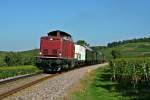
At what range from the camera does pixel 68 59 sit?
1834 inches

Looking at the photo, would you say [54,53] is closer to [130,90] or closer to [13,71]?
[13,71]

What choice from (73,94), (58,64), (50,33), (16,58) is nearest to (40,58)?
(58,64)

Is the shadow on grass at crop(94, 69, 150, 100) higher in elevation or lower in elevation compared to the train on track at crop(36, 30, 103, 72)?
lower

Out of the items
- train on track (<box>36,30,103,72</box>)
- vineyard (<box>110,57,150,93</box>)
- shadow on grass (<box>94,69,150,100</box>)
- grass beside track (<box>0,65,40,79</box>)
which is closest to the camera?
shadow on grass (<box>94,69,150,100</box>)

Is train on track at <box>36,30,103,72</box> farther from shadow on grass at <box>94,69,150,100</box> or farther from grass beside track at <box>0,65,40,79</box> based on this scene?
shadow on grass at <box>94,69,150,100</box>

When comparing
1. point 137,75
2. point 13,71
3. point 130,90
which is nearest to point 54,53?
point 13,71

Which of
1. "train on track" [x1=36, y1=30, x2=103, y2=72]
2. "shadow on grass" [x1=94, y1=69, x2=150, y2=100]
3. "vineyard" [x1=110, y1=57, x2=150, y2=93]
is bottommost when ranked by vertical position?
"shadow on grass" [x1=94, y1=69, x2=150, y2=100]

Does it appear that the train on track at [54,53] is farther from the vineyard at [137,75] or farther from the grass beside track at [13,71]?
the vineyard at [137,75]

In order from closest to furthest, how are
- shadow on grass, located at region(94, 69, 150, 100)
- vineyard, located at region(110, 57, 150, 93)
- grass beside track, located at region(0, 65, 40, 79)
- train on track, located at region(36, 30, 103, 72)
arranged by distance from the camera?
shadow on grass, located at region(94, 69, 150, 100) → vineyard, located at region(110, 57, 150, 93) → grass beside track, located at region(0, 65, 40, 79) → train on track, located at region(36, 30, 103, 72)

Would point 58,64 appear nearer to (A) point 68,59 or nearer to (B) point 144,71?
(A) point 68,59

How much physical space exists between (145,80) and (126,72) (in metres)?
5.33

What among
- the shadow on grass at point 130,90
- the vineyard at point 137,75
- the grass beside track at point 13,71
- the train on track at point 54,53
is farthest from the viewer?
the train on track at point 54,53

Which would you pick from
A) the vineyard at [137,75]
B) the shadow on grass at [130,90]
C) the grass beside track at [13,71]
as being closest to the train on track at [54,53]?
the grass beside track at [13,71]

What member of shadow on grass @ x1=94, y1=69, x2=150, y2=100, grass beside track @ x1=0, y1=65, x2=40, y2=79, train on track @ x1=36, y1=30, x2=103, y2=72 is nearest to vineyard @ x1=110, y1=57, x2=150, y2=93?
shadow on grass @ x1=94, y1=69, x2=150, y2=100
